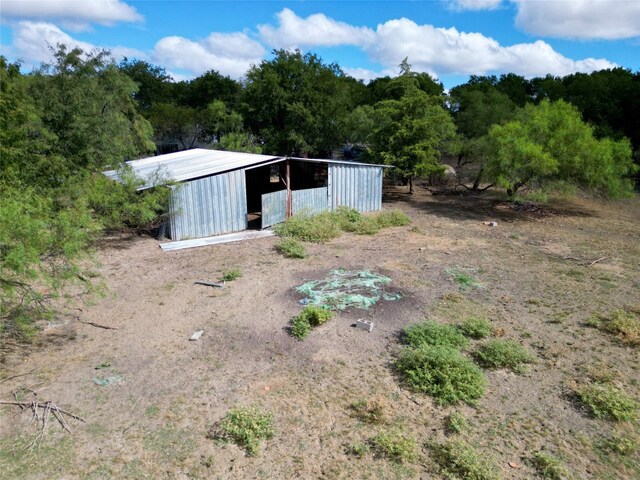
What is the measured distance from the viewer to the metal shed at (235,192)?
13.1 m

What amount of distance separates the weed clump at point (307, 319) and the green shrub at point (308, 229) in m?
5.56

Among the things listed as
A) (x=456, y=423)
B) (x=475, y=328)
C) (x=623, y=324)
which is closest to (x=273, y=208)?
(x=475, y=328)

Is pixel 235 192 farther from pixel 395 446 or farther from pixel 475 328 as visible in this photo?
pixel 395 446

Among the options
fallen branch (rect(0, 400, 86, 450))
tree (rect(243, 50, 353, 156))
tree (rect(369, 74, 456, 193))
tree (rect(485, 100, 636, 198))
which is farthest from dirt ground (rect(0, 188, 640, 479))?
tree (rect(243, 50, 353, 156))

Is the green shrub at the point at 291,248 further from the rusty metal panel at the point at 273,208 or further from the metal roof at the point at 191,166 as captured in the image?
the metal roof at the point at 191,166

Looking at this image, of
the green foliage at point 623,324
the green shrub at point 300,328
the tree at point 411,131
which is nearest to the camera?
the green foliage at point 623,324

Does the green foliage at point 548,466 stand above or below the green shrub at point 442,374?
below

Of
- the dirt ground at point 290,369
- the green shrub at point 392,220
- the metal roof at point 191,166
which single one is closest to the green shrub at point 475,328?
the dirt ground at point 290,369

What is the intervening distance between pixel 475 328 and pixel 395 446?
10.8 feet

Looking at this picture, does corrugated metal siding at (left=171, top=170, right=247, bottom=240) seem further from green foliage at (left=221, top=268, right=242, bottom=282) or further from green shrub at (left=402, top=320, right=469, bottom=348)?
green shrub at (left=402, top=320, right=469, bottom=348)

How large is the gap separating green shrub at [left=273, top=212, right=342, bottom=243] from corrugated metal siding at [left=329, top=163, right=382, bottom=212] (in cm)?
234

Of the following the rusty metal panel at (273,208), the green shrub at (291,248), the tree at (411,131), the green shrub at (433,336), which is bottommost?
the green shrub at (433,336)

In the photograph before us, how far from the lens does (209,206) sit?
535 inches

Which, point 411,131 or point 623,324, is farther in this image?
point 411,131
